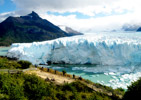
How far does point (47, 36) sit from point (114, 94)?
3333 inches

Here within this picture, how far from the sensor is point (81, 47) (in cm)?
2311

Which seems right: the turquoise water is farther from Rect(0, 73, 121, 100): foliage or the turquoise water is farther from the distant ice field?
Rect(0, 73, 121, 100): foliage

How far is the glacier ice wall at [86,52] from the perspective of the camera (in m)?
20.5

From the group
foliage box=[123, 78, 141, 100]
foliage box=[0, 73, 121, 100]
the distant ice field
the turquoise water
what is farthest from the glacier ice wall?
foliage box=[0, 73, 121, 100]

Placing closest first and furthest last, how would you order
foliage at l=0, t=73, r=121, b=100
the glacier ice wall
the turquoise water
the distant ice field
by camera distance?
foliage at l=0, t=73, r=121, b=100 → the turquoise water → the distant ice field → the glacier ice wall

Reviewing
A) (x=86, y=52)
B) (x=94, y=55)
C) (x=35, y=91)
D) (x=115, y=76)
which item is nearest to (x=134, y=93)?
(x=35, y=91)

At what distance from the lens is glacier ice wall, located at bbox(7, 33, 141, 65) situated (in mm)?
20500

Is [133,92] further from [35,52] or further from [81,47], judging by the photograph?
[35,52]

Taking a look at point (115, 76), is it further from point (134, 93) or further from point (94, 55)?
point (134, 93)

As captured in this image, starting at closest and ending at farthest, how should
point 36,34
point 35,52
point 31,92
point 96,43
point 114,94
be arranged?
point 31,92 → point 114,94 → point 96,43 → point 35,52 → point 36,34

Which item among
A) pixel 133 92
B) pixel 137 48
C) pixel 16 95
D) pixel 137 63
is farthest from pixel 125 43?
pixel 16 95

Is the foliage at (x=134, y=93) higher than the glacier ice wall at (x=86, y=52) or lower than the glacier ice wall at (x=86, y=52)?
lower

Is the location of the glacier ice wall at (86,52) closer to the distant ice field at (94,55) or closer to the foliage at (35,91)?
the distant ice field at (94,55)

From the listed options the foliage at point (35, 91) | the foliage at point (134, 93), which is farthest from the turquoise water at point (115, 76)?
the foliage at point (35, 91)
